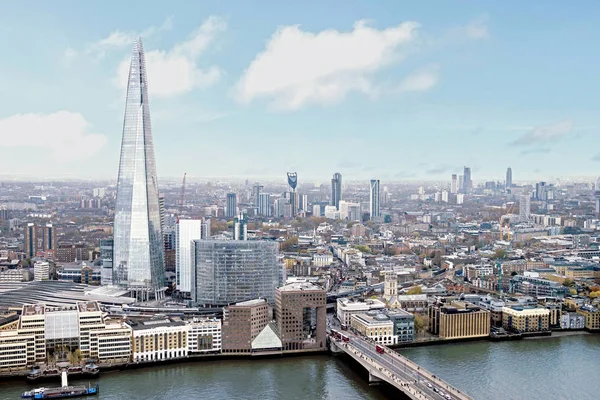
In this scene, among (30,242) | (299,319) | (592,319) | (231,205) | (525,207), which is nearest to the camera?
(299,319)

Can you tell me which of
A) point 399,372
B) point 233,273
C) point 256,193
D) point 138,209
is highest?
point 256,193

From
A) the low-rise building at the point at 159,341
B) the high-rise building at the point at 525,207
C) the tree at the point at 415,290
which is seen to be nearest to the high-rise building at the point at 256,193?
the high-rise building at the point at 525,207

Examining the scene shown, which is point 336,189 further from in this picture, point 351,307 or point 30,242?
point 351,307

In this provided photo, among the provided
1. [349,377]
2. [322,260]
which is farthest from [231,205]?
[349,377]

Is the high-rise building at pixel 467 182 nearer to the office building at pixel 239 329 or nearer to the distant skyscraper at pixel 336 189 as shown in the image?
the distant skyscraper at pixel 336 189

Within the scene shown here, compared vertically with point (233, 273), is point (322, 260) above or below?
below

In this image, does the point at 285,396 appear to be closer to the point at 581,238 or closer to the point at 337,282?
the point at 337,282

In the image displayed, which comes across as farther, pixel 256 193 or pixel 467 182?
pixel 467 182
